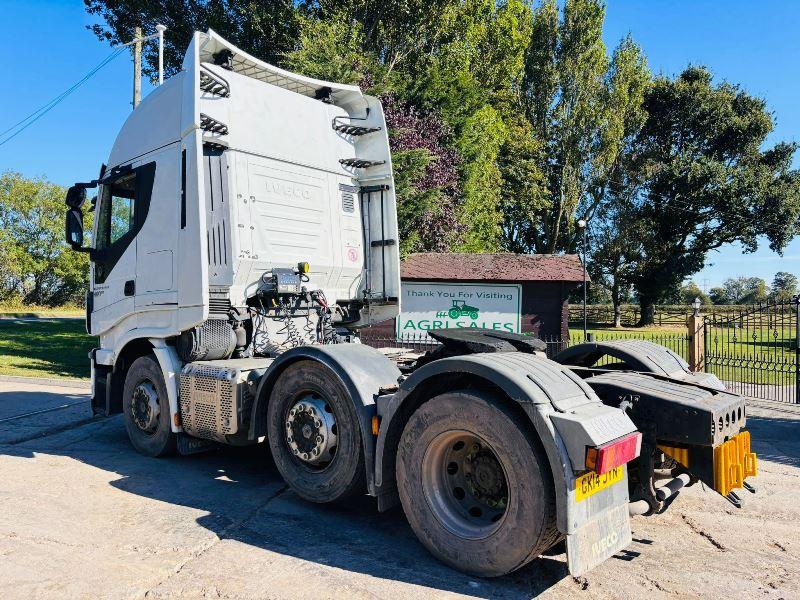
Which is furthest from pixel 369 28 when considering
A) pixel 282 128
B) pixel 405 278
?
pixel 282 128

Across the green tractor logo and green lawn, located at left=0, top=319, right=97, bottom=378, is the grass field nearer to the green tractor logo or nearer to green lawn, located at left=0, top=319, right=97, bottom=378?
green lawn, located at left=0, top=319, right=97, bottom=378

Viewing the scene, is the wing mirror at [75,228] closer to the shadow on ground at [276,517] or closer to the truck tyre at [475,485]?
the shadow on ground at [276,517]

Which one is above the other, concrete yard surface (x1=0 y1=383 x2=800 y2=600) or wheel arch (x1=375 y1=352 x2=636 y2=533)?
wheel arch (x1=375 y1=352 x2=636 y2=533)

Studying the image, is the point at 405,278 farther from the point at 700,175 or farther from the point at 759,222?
the point at 759,222

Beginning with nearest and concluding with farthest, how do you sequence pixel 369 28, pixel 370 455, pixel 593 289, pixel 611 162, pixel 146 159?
pixel 370 455 → pixel 146 159 → pixel 369 28 → pixel 611 162 → pixel 593 289

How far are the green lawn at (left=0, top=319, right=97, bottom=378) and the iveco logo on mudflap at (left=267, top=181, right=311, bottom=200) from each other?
981cm

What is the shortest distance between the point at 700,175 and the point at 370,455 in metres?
39.1

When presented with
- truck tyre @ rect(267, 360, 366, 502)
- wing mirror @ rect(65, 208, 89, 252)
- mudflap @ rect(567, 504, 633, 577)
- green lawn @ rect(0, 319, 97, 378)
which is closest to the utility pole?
green lawn @ rect(0, 319, 97, 378)

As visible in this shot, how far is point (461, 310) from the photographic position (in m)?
13.3

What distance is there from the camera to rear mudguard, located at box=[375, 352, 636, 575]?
3201 millimetres

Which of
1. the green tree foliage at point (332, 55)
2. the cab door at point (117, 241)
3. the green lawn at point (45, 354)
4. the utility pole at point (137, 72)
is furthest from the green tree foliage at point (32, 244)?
the cab door at point (117, 241)

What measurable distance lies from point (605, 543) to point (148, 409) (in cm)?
459

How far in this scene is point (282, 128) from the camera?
6.38 m

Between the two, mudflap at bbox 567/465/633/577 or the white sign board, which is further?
the white sign board
